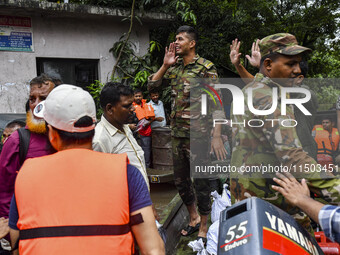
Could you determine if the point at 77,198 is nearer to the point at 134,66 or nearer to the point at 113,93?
the point at 113,93

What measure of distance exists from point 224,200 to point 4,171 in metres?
2.45

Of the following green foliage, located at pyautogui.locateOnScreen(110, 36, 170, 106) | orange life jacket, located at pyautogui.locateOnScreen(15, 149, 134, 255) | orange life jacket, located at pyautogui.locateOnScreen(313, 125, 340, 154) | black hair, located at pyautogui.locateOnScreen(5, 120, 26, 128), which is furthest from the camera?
green foliage, located at pyautogui.locateOnScreen(110, 36, 170, 106)

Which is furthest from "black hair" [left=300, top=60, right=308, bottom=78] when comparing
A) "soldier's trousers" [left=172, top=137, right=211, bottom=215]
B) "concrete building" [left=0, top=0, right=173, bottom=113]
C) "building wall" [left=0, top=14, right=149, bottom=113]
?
"building wall" [left=0, top=14, right=149, bottom=113]

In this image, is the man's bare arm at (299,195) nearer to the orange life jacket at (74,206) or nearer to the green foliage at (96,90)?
the orange life jacket at (74,206)

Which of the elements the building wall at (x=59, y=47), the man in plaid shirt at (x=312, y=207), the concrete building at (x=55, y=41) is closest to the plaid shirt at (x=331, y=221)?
the man in plaid shirt at (x=312, y=207)

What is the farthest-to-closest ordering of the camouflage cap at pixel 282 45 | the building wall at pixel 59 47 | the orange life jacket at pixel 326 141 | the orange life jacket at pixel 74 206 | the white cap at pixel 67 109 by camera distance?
the building wall at pixel 59 47 < the orange life jacket at pixel 326 141 < the camouflage cap at pixel 282 45 < the white cap at pixel 67 109 < the orange life jacket at pixel 74 206

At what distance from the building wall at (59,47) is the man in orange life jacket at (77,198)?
5.34 metres

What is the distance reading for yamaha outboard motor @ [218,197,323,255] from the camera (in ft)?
4.81

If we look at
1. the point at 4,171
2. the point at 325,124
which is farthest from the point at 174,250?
the point at 325,124

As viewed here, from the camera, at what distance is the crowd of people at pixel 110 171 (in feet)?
4.32

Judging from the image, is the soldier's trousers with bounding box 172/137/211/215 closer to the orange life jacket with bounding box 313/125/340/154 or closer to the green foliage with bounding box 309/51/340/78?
the orange life jacket with bounding box 313/125/340/154

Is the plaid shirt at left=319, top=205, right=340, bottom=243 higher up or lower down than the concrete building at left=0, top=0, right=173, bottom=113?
lower down

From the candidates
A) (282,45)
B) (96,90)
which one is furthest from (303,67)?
(96,90)

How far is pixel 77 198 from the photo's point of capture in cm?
133
